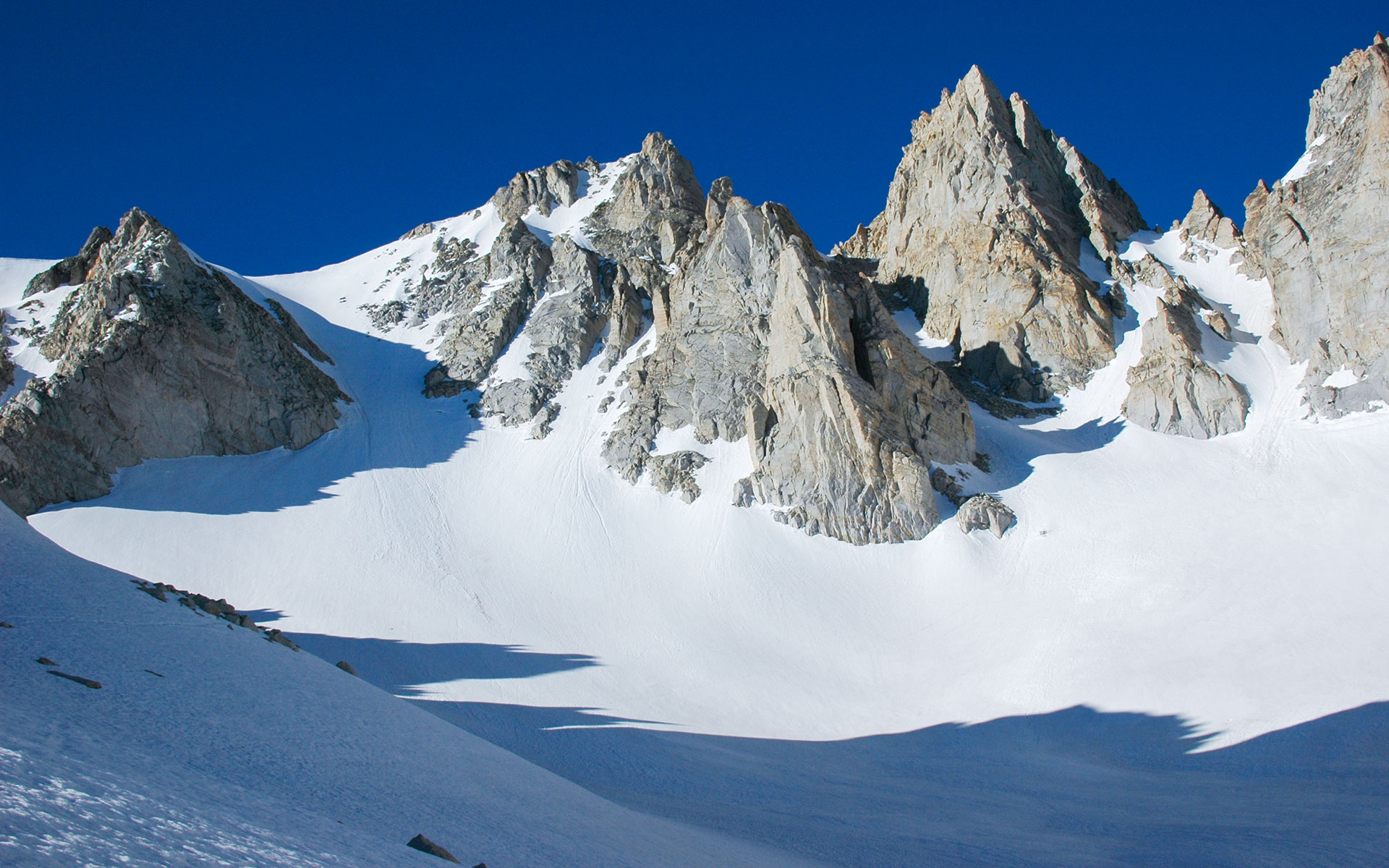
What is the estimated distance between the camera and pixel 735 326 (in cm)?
4812

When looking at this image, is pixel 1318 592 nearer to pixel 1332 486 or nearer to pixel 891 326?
pixel 1332 486

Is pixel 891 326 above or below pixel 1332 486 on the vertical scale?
above

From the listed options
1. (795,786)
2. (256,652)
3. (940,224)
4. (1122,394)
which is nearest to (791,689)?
(795,786)

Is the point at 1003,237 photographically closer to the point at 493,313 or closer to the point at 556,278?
the point at 556,278

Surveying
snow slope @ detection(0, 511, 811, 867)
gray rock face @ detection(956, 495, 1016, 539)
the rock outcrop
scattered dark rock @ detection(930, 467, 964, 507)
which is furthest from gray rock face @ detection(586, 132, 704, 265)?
snow slope @ detection(0, 511, 811, 867)

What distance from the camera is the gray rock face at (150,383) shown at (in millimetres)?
39219

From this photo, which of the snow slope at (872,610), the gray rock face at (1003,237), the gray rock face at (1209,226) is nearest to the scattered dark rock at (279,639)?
the snow slope at (872,610)

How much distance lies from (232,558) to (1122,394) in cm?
5078

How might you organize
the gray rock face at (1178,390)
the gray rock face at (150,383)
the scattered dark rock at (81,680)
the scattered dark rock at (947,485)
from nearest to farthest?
the scattered dark rock at (81,680), the scattered dark rock at (947,485), the gray rock face at (150,383), the gray rock face at (1178,390)

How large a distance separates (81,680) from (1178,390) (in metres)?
48.6

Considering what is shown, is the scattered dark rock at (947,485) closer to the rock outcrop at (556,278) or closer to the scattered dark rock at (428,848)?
the rock outcrop at (556,278)

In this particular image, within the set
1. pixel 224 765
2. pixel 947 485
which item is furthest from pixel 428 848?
pixel 947 485

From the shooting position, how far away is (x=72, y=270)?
173 feet

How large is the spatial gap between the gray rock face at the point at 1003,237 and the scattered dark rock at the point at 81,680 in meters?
49.9
